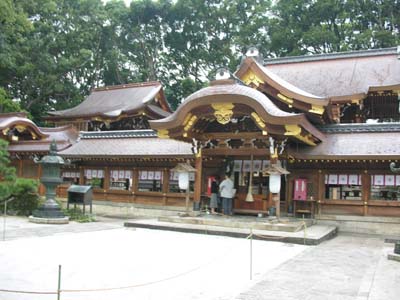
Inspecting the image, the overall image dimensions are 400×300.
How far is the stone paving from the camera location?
702cm

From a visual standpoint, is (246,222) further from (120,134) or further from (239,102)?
(120,134)

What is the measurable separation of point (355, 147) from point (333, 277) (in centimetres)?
917

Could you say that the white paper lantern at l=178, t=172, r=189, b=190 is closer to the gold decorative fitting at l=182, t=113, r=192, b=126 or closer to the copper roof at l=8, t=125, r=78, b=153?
the gold decorative fitting at l=182, t=113, r=192, b=126

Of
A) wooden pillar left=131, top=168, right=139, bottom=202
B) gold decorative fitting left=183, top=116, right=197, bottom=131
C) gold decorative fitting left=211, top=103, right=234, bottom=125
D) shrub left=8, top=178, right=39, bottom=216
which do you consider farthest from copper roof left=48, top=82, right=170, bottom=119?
gold decorative fitting left=211, top=103, right=234, bottom=125

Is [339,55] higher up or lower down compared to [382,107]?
higher up

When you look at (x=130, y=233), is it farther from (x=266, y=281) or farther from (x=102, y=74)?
(x=102, y=74)

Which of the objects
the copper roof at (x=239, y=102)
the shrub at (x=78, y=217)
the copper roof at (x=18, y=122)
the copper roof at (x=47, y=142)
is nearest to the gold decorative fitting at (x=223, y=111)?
the copper roof at (x=239, y=102)

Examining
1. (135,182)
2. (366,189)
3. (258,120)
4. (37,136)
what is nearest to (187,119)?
(258,120)

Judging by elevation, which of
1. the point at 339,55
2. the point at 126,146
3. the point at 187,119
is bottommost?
the point at 126,146

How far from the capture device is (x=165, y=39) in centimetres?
4741

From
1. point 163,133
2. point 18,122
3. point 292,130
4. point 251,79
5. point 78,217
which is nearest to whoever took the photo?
point 292,130

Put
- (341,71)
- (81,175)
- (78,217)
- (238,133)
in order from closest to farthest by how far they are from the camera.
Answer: (238,133)
(78,217)
(81,175)
(341,71)

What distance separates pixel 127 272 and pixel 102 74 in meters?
41.7

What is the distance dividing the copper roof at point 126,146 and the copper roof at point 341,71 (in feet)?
25.8
